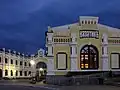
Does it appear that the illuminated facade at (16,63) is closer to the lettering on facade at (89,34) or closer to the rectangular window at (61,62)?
the rectangular window at (61,62)

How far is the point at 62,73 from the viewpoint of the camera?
5759 centimetres

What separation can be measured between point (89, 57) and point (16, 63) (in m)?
47.2

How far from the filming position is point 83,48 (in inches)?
2309

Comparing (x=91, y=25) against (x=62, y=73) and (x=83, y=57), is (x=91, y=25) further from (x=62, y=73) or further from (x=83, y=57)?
(x=62, y=73)

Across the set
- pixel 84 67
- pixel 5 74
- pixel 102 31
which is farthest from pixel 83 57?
pixel 5 74

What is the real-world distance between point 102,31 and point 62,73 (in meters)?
10.5

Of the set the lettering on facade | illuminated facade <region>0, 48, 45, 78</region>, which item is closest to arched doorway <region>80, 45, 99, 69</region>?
the lettering on facade

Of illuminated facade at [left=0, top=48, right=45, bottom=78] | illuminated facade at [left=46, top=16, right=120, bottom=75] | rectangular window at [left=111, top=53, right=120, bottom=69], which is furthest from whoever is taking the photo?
illuminated facade at [left=0, top=48, right=45, bottom=78]

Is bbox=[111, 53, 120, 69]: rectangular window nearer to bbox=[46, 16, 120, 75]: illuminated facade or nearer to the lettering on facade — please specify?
bbox=[46, 16, 120, 75]: illuminated facade

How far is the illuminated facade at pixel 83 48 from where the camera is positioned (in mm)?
57281

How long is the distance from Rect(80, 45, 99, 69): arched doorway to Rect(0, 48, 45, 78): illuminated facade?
35244 mm

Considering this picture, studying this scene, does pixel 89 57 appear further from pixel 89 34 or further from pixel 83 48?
pixel 89 34

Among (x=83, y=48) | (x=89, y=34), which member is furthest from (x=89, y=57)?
(x=89, y=34)

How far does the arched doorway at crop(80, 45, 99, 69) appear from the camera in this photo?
58.2 m
